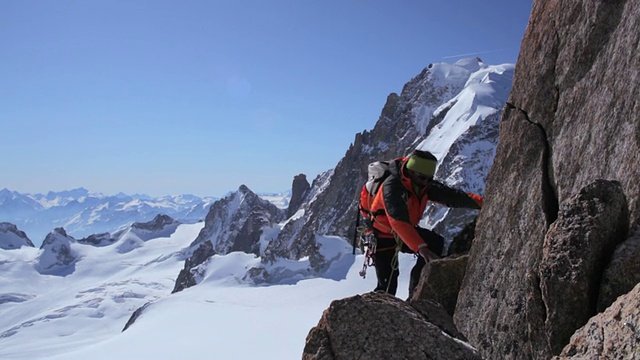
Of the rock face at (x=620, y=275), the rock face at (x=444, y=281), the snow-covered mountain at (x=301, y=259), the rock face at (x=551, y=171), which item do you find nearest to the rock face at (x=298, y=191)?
the snow-covered mountain at (x=301, y=259)

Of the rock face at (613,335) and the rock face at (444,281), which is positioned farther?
the rock face at (444,281)

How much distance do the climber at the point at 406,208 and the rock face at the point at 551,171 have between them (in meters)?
0.99

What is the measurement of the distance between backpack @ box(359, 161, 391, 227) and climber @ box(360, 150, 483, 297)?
4 cm

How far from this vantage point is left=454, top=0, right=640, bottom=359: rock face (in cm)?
437

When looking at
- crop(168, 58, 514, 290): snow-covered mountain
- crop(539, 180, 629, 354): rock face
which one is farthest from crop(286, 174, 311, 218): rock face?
crop(539, 180, 629, 354): rock face

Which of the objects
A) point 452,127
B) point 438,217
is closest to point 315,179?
point 452,127

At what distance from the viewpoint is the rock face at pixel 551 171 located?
437 cm

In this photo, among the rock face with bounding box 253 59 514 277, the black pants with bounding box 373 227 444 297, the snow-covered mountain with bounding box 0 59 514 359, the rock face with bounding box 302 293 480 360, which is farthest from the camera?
the rock face with bounding box 253 59 514 277

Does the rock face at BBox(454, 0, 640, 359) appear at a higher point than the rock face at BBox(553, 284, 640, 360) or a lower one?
higher

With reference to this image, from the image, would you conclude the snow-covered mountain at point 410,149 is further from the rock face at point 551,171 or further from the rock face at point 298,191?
the rock face at point 551,171

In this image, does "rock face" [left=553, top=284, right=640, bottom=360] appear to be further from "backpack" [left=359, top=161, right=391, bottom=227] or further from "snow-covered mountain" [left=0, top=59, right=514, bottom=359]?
"snow-covered mountain" [left=0, top=59, right=514, bottom=359]

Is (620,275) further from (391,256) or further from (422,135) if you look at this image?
(422,135)

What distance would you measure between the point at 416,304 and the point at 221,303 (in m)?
42.2

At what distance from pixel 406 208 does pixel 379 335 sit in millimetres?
2740
